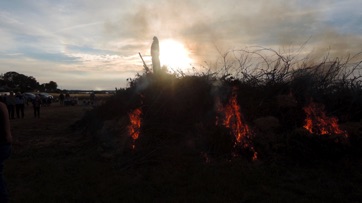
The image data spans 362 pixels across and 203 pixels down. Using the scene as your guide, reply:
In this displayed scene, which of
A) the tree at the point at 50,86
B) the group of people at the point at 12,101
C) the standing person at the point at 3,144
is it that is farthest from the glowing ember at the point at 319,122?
the tree at the point at 50,86

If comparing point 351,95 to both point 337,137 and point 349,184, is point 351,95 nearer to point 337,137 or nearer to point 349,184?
point 337,137

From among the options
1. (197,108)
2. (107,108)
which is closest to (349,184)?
(197,108)

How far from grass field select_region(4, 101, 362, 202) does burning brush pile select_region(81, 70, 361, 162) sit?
37 cm

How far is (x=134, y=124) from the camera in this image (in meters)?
10.5

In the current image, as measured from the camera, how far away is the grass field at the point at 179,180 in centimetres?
642

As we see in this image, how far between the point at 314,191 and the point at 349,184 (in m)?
0.73

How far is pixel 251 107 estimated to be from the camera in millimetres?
9891

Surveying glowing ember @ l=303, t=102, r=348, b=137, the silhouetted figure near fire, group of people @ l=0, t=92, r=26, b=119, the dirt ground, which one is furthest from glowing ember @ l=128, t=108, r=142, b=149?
group of people @ l=0, t=92, r=26, b=119

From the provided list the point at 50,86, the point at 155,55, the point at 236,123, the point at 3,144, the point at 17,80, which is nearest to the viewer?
the point at 3,144

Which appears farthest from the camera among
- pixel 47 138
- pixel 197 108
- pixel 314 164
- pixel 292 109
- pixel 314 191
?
pixel 47 138

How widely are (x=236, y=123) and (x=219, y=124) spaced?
0.42 metres

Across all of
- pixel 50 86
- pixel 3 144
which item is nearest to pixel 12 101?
pixel 3 144

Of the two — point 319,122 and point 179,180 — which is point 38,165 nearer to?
point 179,180

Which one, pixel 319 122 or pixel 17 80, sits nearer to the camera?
pixel 319 122
